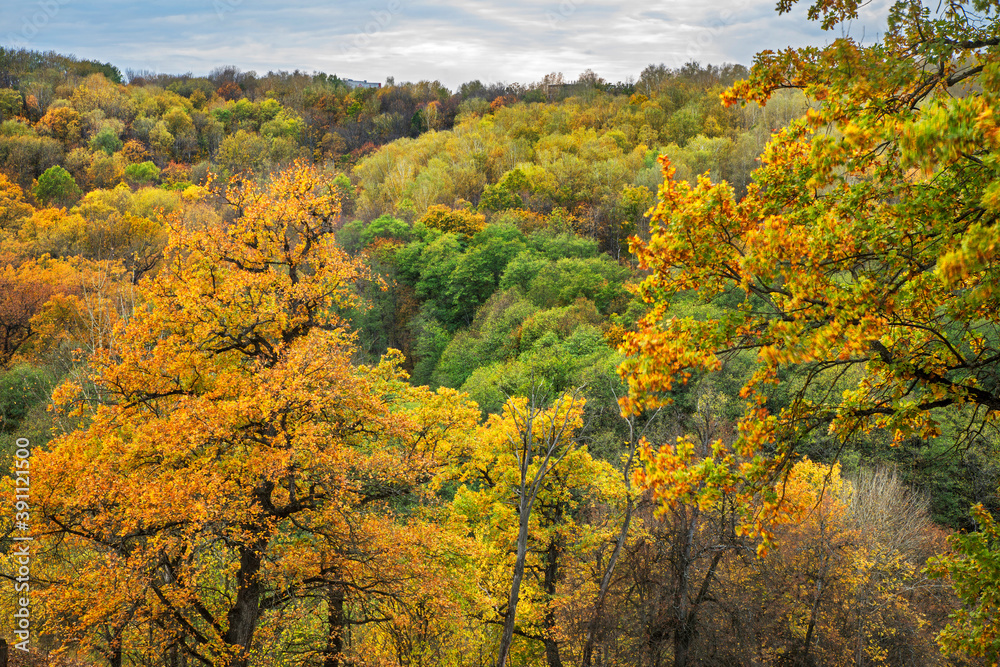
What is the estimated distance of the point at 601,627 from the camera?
1440cm

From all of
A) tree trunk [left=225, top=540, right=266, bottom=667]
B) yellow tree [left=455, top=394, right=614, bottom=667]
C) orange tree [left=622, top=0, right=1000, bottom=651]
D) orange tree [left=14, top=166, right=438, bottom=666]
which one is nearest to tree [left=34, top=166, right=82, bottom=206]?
yellow tree [left=455, top=394, right=614, bottom=667]

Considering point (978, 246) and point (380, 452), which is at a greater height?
point (978, 246)

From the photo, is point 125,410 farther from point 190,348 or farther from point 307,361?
point 307,361

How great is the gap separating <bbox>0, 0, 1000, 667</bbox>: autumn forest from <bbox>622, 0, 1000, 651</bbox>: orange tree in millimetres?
35

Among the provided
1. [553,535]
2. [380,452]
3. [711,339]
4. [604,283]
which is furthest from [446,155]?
[711,339]

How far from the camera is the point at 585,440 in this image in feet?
99.8

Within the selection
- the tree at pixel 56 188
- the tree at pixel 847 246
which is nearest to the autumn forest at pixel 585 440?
the tree at pixel 847 246

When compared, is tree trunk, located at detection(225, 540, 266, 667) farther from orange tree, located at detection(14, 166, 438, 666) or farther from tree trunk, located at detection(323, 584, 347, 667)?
tree trunk, located at detection(323, 584, 347, 667)

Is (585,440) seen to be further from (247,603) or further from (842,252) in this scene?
(842,252)

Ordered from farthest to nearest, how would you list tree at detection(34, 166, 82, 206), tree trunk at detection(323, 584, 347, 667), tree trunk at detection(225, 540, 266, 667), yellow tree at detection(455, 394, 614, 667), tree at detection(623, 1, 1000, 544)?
tree at detection(34, 166, 82, 206) < yellow tree at detection(455, 394, 614, 667) < tree trunk at detection(323, 584, 347, 667) < tree trunk at detection(225, 540, 266, 667) < tree at detection(623, 1, 1000, 544)

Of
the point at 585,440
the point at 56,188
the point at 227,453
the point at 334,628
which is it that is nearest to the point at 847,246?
the point at 227,453

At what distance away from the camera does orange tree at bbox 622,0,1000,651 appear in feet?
15.2

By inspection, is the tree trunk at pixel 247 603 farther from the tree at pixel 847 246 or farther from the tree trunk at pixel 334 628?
the tree at pixel 847 246

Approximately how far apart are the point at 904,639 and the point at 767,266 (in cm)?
1689
